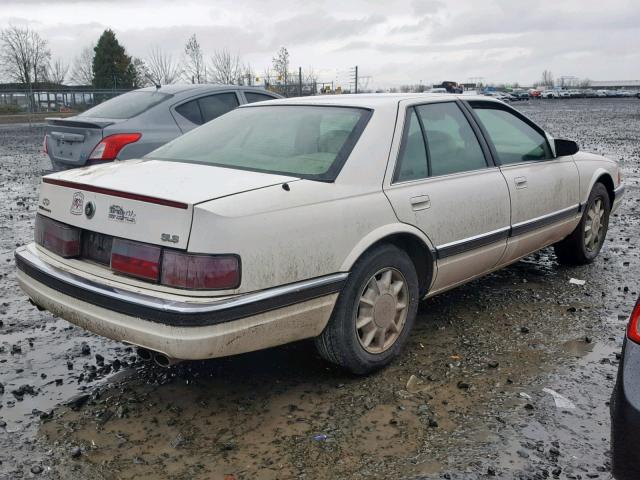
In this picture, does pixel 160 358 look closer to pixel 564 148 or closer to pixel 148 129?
pixel 564 148

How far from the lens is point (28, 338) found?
13.9 feet

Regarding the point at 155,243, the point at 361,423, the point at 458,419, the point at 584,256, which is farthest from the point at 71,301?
the point at 584,256

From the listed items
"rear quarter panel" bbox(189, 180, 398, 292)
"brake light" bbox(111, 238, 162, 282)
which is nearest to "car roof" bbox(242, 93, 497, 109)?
"rear quarter panel" bbox(189, 180, 398, 292)

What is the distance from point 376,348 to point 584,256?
9.64 ft

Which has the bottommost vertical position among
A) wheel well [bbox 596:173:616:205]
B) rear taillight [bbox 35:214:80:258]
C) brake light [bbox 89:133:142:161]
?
wheel well [bbox 596:173:616:205]

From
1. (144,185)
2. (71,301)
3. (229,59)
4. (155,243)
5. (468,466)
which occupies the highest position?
(229,59)

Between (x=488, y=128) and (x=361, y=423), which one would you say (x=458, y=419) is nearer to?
(x=361, y=423)

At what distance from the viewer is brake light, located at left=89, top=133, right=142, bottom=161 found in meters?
6.77

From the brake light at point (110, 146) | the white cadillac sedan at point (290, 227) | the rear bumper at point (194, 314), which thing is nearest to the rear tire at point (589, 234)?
the white cadillac sedan at point (290, 227)

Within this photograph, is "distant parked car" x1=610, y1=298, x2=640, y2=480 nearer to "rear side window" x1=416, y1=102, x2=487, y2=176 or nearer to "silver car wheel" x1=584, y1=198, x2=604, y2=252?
"rear side window" x1=416, y1=102, x2=487, y2=176

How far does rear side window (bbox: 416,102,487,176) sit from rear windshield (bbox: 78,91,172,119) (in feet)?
13.4

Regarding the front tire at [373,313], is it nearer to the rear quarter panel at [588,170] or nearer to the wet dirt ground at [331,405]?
the wet dirt ground at [331,405]

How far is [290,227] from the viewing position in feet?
10.0

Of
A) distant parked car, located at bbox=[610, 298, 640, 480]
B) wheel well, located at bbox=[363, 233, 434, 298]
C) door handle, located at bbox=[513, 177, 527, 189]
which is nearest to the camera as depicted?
distant parked car, located at bbox=[610, 298, 640, 480]
